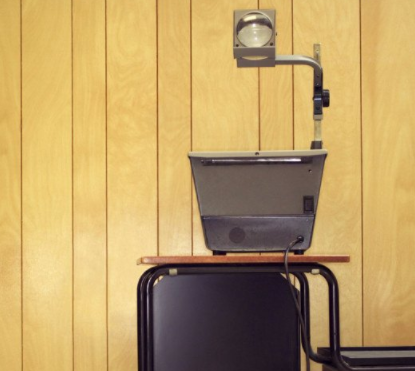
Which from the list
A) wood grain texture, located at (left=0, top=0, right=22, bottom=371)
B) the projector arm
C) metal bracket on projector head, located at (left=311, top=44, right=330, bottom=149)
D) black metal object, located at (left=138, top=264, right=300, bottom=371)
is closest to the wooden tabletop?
black metal object, located at (left=138, top=264, right=300, bottom=371)

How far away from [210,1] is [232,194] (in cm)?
88

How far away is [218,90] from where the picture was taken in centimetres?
211

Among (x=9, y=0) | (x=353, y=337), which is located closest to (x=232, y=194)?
(x=353, y=337)

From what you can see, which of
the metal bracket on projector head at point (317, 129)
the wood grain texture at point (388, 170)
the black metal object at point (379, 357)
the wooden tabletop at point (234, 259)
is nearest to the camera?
the wooden tabletop at point (234, 259)

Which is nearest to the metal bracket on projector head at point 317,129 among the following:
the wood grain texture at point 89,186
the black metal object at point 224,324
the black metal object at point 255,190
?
the black metal object at point 255,190

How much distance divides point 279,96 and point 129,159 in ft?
1.74

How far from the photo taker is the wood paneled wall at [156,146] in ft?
6.77

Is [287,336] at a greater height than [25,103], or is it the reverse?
[25,103]

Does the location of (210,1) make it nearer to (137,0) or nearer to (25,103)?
(137,0)

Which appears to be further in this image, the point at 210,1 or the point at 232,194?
the point at 210,1

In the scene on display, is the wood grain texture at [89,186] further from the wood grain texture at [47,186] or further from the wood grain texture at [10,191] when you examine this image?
the wood grain texture at [10,191]

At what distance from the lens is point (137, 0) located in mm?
2141

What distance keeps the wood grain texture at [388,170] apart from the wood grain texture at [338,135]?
0.10 feet

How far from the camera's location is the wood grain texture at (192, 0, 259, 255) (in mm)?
2096
